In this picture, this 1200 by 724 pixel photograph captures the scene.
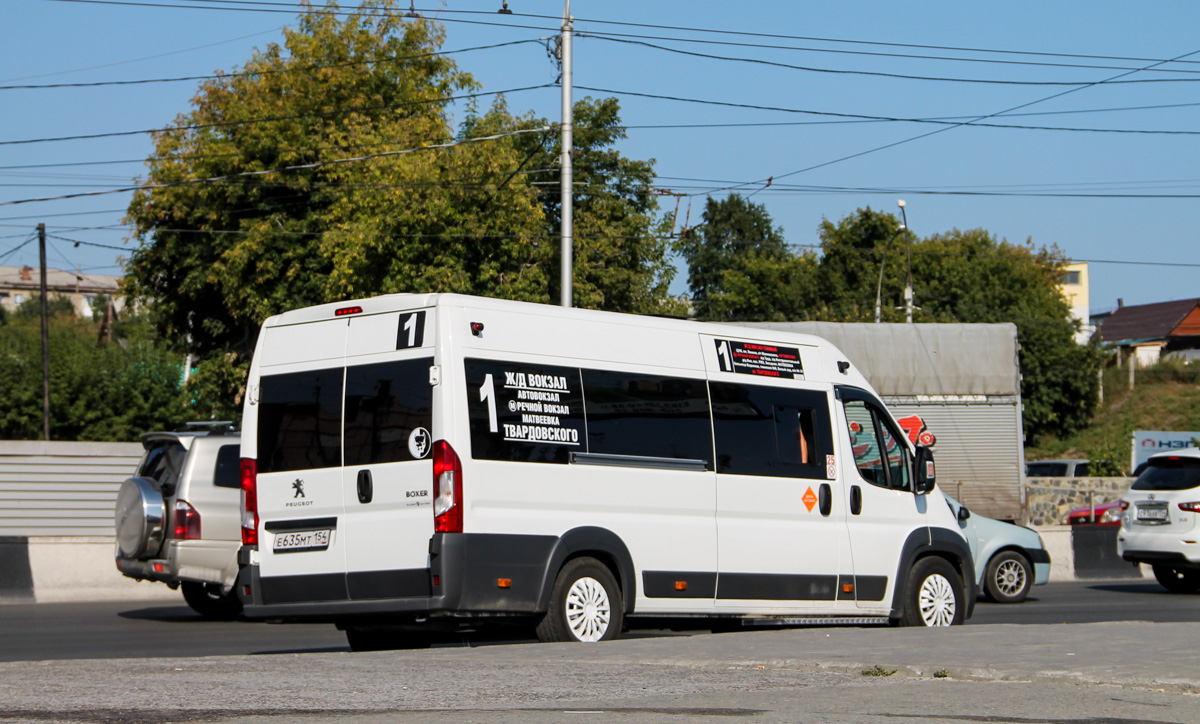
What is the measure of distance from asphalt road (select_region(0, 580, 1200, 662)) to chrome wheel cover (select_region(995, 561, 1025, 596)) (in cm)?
26

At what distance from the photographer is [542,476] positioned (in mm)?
9219

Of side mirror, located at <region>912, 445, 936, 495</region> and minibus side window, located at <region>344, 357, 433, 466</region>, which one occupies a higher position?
minibus side window, located at <region>344, 357, 433, 466</region>

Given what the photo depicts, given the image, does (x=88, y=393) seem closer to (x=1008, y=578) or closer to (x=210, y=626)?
(x=210, y=626)

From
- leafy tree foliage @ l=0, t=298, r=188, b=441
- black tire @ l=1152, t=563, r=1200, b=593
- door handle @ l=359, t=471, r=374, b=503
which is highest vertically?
leafy tree foliage @ l=0, t=298, r=188, b=441

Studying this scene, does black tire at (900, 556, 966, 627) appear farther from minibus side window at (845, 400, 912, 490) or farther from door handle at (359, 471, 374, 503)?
door handle at (359, 471, 374, 503)

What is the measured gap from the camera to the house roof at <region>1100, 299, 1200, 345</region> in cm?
9412

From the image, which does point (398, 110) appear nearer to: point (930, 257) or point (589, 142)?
point (589, 142)

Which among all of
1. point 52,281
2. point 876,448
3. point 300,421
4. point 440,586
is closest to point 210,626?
point 300,421

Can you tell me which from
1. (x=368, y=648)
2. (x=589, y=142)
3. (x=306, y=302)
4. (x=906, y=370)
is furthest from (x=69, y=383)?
(x=368, y=648)

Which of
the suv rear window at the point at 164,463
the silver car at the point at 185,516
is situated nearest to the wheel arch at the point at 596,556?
the silver car at the point at 185,516

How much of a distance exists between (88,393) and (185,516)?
41.2 metres

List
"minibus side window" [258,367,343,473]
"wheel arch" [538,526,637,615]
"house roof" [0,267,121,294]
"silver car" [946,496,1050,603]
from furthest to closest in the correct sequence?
"house roof" [0,267,121,294], "silver car" [946,496,1050,603], "minibus side window" [258,367,343,473], "wheel arch" [538,526,637,615]

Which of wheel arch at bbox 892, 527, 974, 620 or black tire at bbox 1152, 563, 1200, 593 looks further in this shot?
black tire at bbox 1152, 563, 1200, 593

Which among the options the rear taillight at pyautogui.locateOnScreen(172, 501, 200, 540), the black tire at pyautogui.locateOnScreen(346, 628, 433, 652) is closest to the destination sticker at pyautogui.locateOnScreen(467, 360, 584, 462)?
the black tire at pyautogui.locateOnScreen(346, 628, 433, 652)
